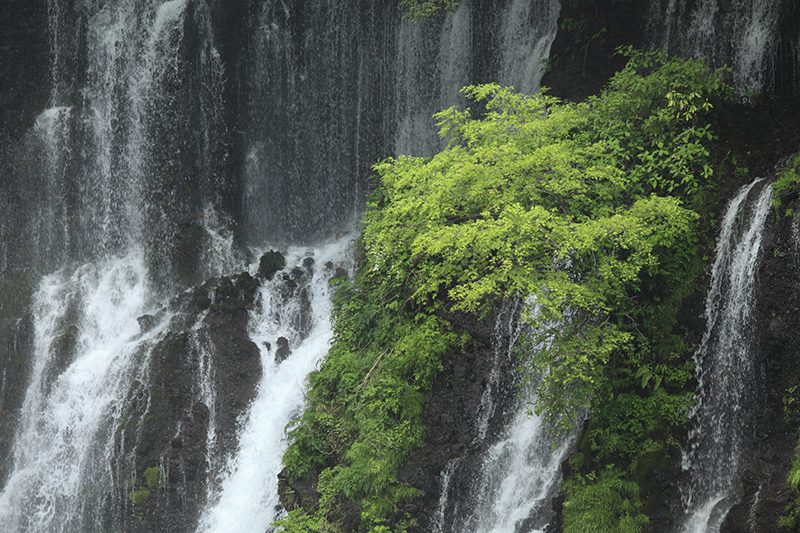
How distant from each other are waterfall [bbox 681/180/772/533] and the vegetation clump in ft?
0.94

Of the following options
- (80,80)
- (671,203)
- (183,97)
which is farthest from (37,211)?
(671,203)

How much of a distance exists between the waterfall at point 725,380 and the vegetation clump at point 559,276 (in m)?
0.29

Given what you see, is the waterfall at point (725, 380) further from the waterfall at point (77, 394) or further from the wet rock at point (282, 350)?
the waterfall at point (77, 394)

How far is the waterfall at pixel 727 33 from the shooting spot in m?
10.9

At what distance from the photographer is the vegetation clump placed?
7570mm

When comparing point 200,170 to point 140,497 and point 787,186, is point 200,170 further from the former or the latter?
point 787,186

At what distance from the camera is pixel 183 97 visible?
56.9 feet

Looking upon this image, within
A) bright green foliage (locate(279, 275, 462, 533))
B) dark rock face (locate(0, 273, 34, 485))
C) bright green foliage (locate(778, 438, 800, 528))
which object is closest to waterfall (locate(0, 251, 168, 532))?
dark rock face (locate(0, 273, 34, 485))

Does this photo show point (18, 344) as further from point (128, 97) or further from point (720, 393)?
point (720, 393)

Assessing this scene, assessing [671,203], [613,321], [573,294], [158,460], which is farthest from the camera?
[158,460]

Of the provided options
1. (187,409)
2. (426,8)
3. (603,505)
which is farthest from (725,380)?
(426,8)

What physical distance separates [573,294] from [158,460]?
8.88 meters

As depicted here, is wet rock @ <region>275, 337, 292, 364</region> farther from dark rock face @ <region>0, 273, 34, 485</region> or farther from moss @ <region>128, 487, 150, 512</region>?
dark rock face @ <region>0, 273, 34, 485</region>

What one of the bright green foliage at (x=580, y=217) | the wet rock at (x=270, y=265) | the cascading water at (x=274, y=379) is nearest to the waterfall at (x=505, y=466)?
the bright green foliage at (x=580, y=217)
